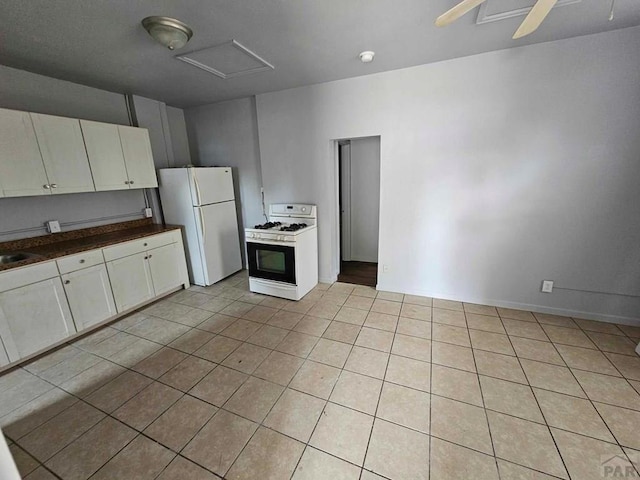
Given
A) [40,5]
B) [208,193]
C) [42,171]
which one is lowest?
[208,193]

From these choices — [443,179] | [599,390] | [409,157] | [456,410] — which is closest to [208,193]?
[409,157]

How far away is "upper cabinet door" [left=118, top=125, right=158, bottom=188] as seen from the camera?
300cm

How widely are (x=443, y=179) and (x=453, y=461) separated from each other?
7.91 ft

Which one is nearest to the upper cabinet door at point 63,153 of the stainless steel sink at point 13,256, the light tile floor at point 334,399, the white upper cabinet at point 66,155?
the white upper cabinet at point 66,155

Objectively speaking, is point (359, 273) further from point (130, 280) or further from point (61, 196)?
point (61, 196)

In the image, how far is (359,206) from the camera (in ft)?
14.1

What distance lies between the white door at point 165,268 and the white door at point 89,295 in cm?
48

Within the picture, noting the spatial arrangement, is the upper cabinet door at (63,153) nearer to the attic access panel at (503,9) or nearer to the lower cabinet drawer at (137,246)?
the lower cabinet drawer at (137,246)

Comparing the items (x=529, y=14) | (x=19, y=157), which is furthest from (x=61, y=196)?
(x=529, y=14)

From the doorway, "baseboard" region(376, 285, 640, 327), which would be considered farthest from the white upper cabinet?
"baseboard" region(376, 285, 640, 327)

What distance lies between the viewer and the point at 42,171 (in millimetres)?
2359

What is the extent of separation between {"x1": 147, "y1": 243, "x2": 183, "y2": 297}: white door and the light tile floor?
0.56m

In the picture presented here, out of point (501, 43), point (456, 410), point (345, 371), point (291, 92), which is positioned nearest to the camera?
point (456, 410)

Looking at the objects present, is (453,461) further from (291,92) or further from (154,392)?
(291,92)
